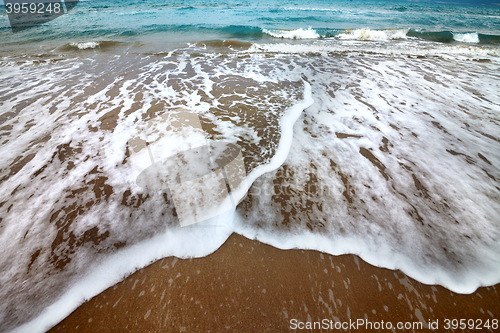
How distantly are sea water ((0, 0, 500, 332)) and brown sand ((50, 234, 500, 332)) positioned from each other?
13 centimetres

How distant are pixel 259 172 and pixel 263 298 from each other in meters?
1.59

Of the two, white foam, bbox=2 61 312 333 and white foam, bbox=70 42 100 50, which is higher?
white foam, bbox=70 42 100 50

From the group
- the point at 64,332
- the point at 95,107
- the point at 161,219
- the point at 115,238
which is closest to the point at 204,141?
the point at 161,219

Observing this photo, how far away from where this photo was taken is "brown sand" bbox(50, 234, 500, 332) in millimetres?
1597

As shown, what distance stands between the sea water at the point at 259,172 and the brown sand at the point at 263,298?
0.43 feet

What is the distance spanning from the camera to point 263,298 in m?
1.74

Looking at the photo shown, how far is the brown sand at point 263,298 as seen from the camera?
5.24 feet

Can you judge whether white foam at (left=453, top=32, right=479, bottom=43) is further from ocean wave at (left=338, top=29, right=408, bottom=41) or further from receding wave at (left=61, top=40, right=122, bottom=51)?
receding wave at (left=61, top=40, right=122, bottom=51)
